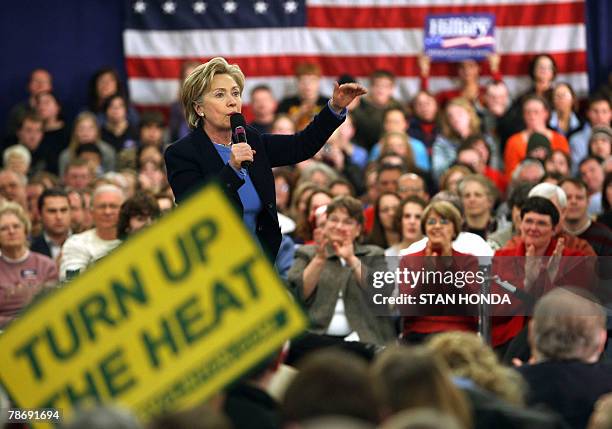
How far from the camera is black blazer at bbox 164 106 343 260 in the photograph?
4.58 m

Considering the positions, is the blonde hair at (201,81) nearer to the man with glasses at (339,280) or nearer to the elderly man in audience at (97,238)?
the man with glasses at (339,280)

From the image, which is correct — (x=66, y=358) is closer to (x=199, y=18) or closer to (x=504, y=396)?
(x=504, y=396)

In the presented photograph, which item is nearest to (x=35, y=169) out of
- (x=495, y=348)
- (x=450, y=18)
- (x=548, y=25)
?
(x=450, y=18)

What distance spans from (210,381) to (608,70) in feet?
28.3

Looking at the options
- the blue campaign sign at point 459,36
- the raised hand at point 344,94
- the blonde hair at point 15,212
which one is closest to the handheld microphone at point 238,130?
the raised hand at point 344,94

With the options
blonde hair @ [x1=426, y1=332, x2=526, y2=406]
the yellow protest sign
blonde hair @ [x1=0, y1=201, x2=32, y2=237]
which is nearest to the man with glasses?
blonde hair @ [x1=0, y1=201, x2=32, y2=237]

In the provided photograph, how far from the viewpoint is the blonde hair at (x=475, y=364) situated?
3576 mm

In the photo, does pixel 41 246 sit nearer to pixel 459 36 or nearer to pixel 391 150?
pixel 391 150

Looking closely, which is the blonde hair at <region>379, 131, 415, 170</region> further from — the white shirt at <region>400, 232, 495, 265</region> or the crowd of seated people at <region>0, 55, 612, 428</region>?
the white shirt at <region>400, 232, 495, 265</region>

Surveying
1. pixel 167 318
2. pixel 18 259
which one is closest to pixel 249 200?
pixel 167 318

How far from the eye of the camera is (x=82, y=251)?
6918mm

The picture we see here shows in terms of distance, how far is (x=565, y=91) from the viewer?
10102 millimetres

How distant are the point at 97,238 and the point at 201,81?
264cm

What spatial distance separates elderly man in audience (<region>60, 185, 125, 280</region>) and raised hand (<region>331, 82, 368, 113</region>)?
2.44 metres
